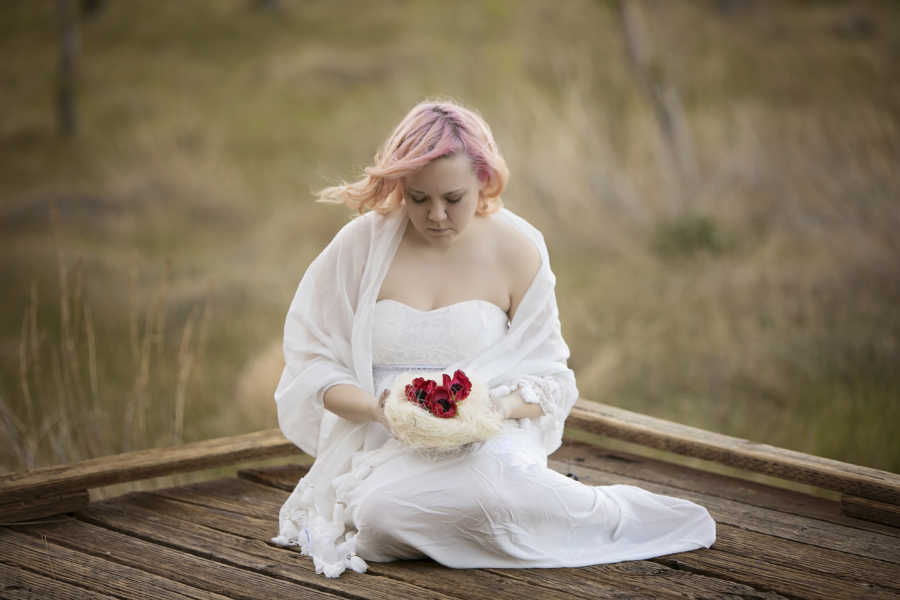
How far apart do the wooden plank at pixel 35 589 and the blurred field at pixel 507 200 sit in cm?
128

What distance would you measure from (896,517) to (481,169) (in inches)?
76.4

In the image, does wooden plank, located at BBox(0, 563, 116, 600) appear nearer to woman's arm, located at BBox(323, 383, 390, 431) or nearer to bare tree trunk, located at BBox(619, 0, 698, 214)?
woman's arm, located at BBox(323, 383, 390, 431)

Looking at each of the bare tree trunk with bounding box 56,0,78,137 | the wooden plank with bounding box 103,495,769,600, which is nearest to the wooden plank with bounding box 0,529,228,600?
the wooden plank with bounding box 103,495,769,600

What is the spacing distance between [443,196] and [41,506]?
6.00ft

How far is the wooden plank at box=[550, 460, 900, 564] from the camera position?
11.9 feet

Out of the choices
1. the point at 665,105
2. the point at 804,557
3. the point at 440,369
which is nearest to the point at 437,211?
the point at 440,369

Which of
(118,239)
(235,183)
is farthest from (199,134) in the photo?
(118,239)

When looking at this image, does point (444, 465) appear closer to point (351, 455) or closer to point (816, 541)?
point (351, 455)

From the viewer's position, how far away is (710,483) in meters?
4.28

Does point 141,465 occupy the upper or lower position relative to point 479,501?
lower

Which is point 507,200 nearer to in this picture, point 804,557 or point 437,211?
point 437,211

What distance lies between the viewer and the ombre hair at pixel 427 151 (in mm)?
3330

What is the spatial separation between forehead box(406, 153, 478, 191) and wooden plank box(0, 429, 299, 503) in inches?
59.3

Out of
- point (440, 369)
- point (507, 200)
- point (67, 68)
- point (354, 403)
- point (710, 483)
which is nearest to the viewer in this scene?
point (354, 403)
